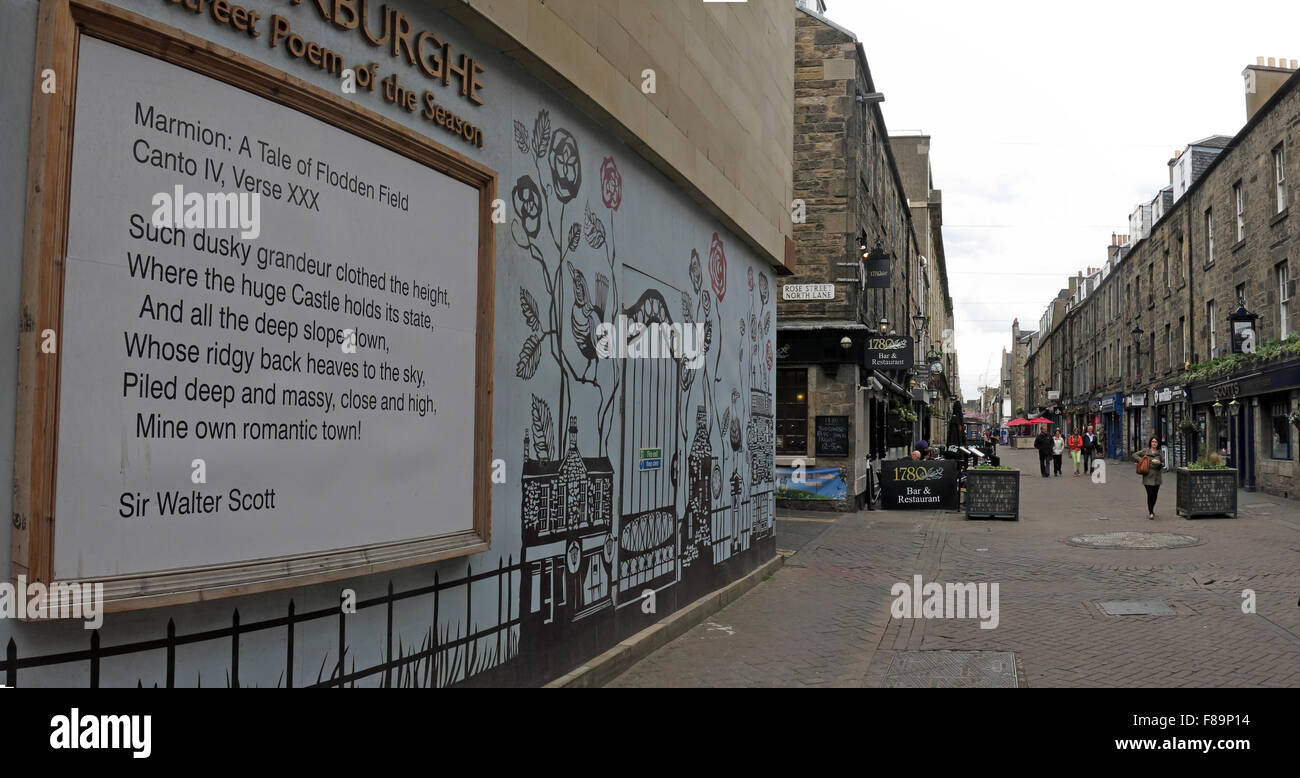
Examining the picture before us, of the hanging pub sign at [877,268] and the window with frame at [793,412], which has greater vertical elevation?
the hanging pub sign at [877,268]

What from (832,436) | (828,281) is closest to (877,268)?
(828,281)

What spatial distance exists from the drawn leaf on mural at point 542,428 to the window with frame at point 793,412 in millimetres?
14157

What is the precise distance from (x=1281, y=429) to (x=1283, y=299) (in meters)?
3.16

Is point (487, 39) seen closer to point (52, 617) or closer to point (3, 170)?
point (3, 170)

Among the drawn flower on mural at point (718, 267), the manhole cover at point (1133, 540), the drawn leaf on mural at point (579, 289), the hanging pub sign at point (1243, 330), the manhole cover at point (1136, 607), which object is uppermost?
the hanging pub sign at point (1243, 330)

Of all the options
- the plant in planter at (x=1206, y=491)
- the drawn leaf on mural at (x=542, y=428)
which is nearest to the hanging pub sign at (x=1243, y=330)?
the plant in planter at (x=1206, y=491)

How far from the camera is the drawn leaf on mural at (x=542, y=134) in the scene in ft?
17.4

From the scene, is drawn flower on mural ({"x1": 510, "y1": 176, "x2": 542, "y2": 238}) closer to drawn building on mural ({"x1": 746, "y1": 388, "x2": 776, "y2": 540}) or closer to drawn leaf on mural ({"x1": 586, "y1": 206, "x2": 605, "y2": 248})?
drawn leaf on mural ({"x1": 586, "y1": 206, "x2": 605, "y2": 248})

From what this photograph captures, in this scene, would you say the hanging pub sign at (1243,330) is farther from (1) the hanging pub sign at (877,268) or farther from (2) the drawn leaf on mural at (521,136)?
A: (2) the drawn leaf on mural at (521,136)

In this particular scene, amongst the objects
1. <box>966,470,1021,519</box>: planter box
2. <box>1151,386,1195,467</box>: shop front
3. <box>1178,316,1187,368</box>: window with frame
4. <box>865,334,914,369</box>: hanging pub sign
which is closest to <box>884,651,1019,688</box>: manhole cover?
<box>966,470,1021,519</box>: planter box

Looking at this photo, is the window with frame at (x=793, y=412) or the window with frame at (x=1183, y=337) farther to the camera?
the window with frame at (x=1183, y=337)

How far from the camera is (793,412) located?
19.4 m
